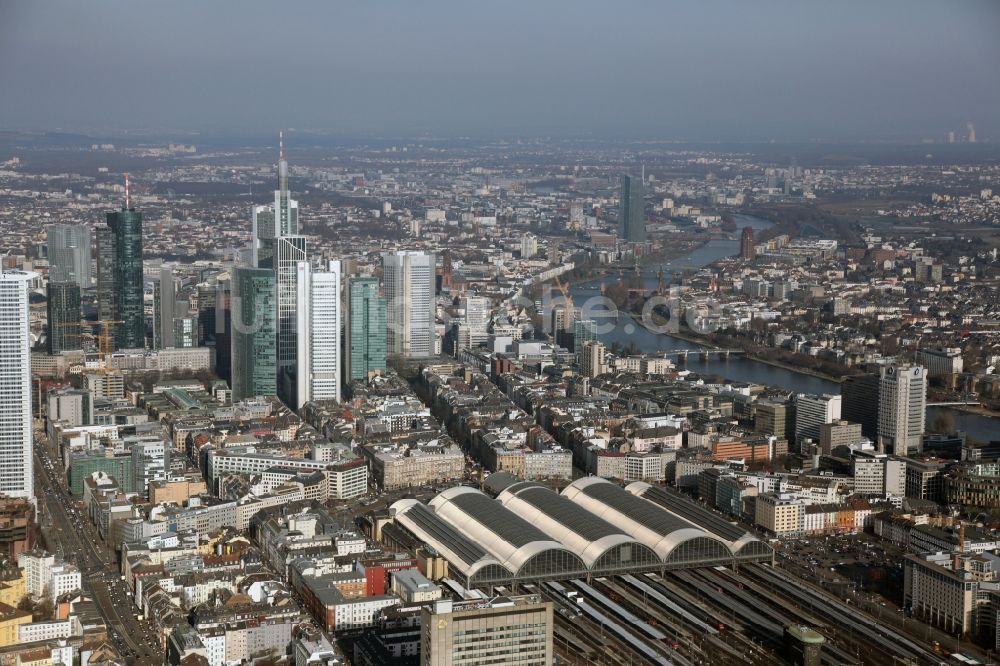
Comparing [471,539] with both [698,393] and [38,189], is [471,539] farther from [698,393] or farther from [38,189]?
[38,189]

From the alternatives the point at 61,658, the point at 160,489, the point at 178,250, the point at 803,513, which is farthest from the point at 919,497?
the point at 178,250

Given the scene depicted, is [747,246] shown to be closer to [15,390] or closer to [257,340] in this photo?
[257,340]

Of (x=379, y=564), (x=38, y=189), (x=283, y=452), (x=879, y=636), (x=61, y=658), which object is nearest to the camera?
(x=61, y=658)

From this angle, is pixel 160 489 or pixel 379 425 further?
pixel 379 425

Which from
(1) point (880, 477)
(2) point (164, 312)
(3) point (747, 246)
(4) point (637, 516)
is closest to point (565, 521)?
(4) point (637, 516)

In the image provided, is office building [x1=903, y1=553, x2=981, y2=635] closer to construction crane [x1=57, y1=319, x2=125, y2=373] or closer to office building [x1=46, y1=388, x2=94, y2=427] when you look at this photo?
office building [x1=46, y1=388, x2=94, y2=427]

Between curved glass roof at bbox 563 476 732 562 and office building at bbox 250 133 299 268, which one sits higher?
office building at bbox 250 133 299 268

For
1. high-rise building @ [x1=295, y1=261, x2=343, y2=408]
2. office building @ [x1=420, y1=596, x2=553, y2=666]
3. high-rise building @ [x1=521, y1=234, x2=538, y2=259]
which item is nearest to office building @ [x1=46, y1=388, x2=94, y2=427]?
high-rise building @ [x1=295, y1=261, x2=343, y2=408]
